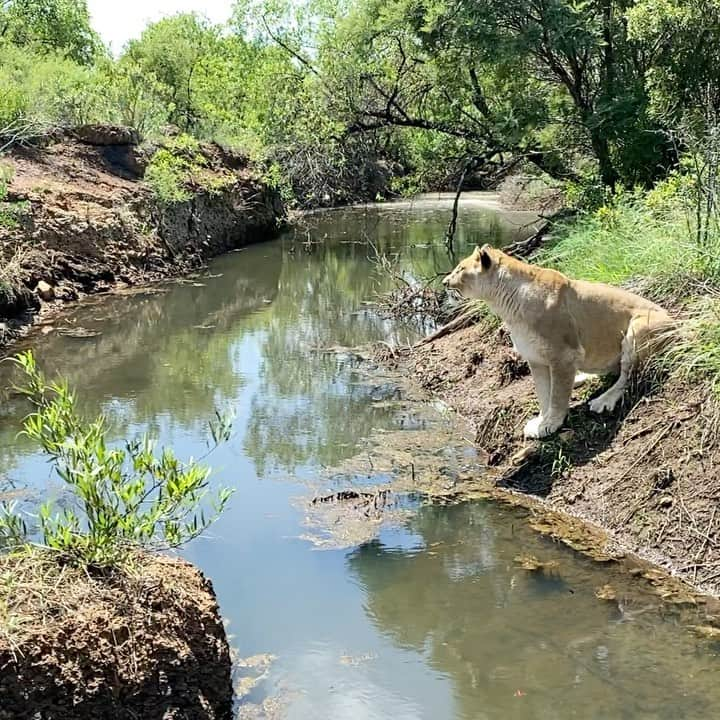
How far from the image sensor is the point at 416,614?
21.5ft

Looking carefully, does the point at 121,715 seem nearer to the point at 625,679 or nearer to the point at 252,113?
the point at 625,679

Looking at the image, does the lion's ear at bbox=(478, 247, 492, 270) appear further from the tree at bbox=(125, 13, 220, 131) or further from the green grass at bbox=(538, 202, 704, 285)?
the tree at bbox=(125, 13, 220, 131)

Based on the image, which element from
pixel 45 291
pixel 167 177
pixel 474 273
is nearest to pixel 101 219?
pixel 167 177

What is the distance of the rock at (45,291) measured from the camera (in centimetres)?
1673

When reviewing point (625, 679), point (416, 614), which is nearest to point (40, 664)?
point (416, 614)

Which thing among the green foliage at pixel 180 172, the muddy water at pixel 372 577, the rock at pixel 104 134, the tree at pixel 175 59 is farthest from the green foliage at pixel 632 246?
the tree at pixel 175 59

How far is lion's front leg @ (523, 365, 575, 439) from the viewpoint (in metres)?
8.33

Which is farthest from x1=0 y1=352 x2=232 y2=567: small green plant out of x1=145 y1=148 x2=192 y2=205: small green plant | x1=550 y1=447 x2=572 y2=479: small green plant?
x1=145 y1=148 x2=192 y2=205: small green plant

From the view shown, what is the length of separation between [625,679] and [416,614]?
1.51 m

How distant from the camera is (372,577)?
706cm

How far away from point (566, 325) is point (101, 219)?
13853 mm

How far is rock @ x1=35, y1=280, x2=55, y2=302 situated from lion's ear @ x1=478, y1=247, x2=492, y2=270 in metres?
10.5

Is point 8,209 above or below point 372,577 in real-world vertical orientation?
Result: above

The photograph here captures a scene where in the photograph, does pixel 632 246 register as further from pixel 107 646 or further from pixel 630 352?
pixel 107 646
